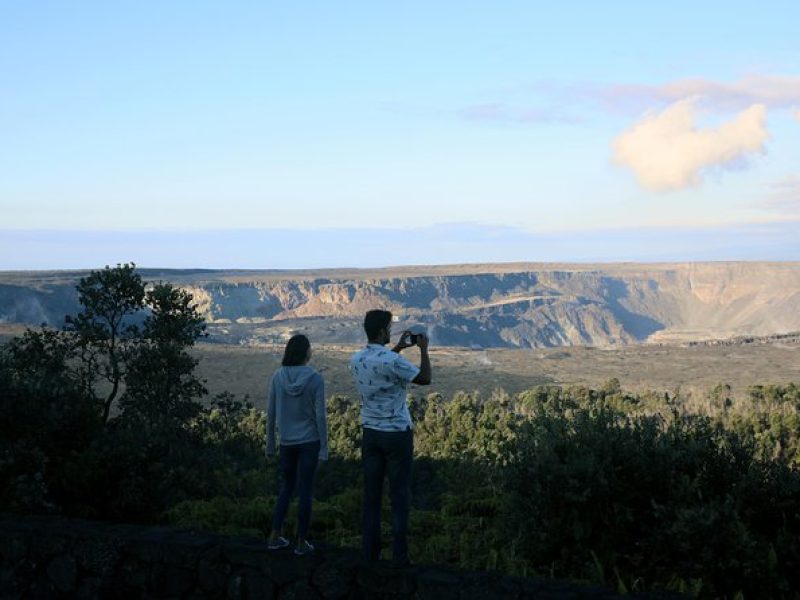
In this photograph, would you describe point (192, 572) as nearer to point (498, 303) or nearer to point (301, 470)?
point (301, 470)

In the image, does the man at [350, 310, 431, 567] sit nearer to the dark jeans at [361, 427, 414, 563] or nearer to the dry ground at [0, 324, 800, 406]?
the dark jeans at [361, 427, 414, 563]

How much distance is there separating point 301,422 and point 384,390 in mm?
912

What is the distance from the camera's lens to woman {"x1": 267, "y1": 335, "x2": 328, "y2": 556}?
7.66m

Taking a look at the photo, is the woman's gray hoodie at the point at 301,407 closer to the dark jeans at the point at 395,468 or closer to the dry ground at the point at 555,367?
the dark jeans at the point at 395,468

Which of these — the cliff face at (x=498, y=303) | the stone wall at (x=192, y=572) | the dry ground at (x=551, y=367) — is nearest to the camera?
the stone wall at (x=192, y=572)

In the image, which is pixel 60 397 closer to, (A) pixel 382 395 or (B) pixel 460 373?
(A) pixel 382 395

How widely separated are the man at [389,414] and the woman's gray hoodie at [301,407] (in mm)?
462

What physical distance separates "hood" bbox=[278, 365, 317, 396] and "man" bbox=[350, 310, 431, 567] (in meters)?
0.47

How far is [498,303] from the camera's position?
15725cm

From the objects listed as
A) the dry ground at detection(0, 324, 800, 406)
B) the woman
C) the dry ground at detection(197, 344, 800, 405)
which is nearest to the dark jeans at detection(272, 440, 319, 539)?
the woman

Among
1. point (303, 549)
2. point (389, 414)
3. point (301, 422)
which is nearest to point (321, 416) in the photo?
point (301, 422)

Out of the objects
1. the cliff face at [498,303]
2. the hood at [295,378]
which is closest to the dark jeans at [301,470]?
the hood at [295,378]

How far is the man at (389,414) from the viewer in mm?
7176

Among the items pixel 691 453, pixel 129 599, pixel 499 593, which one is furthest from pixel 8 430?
pixel 691 453
